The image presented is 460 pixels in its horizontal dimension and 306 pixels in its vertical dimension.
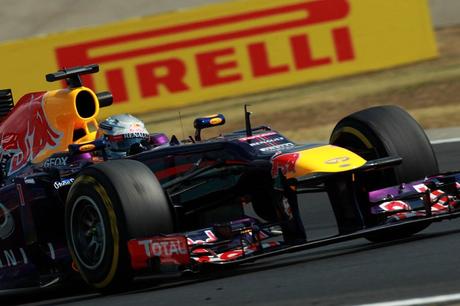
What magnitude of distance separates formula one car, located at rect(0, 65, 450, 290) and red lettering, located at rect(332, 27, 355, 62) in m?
9.84

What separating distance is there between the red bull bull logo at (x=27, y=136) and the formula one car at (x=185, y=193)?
0.01 metres

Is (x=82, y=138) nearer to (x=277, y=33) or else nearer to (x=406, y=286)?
(x=406, y=286)

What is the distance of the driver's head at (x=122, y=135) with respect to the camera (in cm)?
871

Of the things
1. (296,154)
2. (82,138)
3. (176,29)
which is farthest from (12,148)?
(176,29)

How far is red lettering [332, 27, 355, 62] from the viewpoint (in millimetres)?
18750

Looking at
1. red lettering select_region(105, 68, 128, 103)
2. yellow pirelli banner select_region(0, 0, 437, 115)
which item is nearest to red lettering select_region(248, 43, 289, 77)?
yellow pirelli banner select_region(0, 0, 437, 115)

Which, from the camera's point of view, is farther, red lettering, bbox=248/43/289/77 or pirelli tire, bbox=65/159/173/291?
red lettering, bbox=248/43/289/77

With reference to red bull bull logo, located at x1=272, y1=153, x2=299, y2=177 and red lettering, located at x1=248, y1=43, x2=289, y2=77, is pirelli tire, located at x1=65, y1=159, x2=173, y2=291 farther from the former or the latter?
red lettering, located at x1=248, y1=43, x2=289, y2=77

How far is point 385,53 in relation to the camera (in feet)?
62.8

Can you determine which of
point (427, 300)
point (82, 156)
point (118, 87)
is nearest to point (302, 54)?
point (118, 87)

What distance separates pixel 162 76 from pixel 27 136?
953cm

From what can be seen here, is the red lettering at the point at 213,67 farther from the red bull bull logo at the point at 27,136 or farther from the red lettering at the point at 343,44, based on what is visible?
the red bull bull logo at the point at 27,136

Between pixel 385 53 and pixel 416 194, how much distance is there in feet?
38.9

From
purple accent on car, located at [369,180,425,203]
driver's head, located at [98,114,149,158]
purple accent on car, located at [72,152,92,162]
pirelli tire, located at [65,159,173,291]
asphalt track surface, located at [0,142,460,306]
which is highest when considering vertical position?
driver's head, located at [98,114,149,158]
